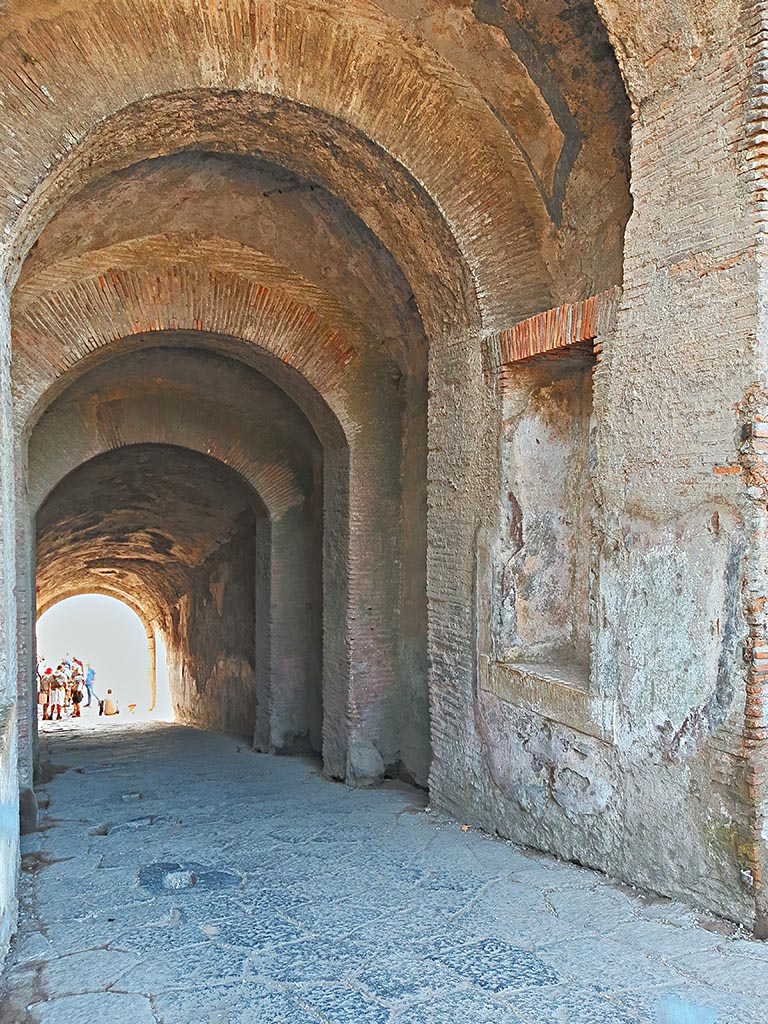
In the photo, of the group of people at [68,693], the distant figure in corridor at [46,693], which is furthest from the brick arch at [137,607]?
the distant figure in corridor at [46,693]

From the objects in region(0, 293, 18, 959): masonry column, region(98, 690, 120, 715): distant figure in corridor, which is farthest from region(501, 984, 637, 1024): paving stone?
region(98, 690, 120, 715): distant figure in corridor

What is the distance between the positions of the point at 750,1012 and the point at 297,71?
441 cm

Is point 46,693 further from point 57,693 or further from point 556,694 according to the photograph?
point 556,694

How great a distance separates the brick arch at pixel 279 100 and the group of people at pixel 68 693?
14211mm

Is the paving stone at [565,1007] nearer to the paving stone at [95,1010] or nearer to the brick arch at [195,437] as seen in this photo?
the paving stone at [95,1010]

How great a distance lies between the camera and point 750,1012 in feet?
8.87

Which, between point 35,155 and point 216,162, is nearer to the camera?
point 35,155

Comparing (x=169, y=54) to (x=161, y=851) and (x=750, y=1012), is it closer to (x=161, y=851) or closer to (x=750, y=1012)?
(x=161, y=851)

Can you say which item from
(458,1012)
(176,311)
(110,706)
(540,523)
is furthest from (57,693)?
(458,1012)

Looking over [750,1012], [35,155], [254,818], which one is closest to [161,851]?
[254,818]

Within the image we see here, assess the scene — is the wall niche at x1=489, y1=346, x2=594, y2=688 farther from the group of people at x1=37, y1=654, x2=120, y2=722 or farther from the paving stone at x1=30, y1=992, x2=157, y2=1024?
the group of people at x1=37, y1=654, x2=120, y2=722

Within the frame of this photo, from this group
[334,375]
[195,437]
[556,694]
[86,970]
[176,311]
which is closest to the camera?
[86,970]

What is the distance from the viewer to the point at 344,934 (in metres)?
3.36

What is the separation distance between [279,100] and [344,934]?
3.89 meters
